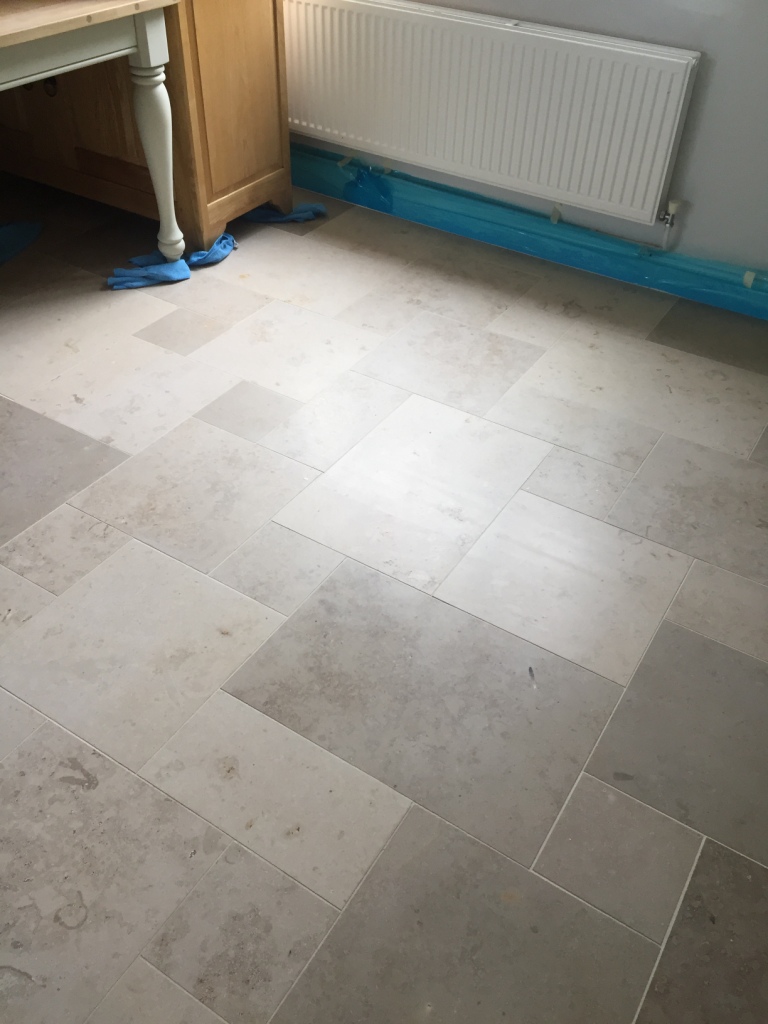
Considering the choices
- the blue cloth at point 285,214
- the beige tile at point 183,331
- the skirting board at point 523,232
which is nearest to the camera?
the beige tile at point 183,331

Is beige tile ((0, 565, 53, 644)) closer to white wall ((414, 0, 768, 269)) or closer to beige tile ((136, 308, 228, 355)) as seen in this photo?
beige tile ((136, 308, 228, 355))

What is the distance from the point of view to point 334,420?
2260 millimetres

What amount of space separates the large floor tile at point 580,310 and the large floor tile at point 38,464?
1.20 m

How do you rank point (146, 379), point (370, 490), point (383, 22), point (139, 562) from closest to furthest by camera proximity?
point (139, 562), point (370, 490), point (146, 379), point (383, 22)

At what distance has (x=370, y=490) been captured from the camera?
205 cm

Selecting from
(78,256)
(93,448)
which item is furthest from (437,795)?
(78,256)

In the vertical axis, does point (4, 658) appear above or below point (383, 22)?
below

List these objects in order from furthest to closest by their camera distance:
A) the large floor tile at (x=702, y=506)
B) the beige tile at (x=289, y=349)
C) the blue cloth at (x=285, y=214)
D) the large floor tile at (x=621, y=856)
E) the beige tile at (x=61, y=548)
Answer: the blue cloth at (x=285, y=214) → the beige tile at (x=289, y=349) → the large floor tile at (x=702, y=506) → the beige tile at (x=61, y=548) → the large floor tile at (x=621, y=856)

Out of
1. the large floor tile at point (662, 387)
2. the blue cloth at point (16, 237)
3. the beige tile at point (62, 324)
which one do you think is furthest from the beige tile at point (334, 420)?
the blue cloth at point (16, 237)

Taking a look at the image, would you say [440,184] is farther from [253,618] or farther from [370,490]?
[253,618]

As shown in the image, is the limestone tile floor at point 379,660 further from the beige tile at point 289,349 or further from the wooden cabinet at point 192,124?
the wooden cabinet at point 192,124

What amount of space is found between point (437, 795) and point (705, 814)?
43 centimetres

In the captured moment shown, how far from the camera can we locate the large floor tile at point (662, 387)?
2291 mm

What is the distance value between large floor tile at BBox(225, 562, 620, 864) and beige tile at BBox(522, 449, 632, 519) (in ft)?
1.46
